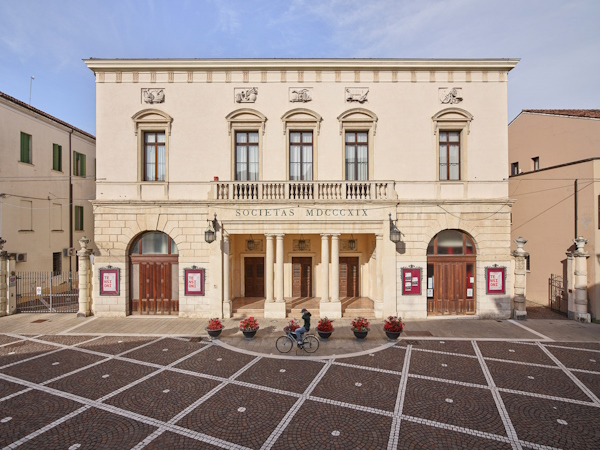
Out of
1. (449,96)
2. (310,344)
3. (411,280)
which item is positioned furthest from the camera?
(449,96)

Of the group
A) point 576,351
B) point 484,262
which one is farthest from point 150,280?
point 576,351

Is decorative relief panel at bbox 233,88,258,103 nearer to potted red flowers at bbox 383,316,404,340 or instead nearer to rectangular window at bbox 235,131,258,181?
rectangular window at bbox 235,131,258,181

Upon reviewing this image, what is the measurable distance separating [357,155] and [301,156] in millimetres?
2980

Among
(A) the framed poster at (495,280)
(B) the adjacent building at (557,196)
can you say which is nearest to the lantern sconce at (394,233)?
(A) the framed poster at (495,280)

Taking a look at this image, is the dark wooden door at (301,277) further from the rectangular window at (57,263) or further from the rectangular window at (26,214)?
the rectangular window at (26,214)

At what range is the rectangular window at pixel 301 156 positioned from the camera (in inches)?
655

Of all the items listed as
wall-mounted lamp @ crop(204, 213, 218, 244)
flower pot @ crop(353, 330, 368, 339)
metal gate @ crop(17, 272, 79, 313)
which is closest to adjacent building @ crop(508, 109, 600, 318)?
flower pot @ crop(353, 330, 368, 339)

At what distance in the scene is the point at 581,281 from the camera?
15648 millimetres

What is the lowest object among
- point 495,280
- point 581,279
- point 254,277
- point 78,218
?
point 254,277

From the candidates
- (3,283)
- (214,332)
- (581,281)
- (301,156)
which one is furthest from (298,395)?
(3,283)

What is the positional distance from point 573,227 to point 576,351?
861 centimetres

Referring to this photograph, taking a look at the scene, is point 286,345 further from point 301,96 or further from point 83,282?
Result: point 301,96

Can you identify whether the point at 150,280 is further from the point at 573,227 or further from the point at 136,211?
the point at 573,227

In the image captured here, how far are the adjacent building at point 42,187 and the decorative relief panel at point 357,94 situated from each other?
67.1 ft
